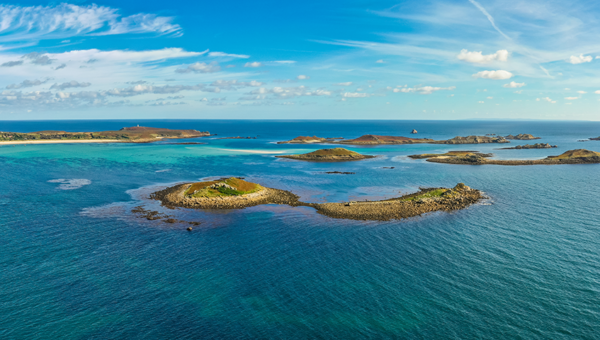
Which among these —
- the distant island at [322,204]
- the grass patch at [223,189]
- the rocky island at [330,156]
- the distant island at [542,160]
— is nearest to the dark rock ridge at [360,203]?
the distant island at [322,204]

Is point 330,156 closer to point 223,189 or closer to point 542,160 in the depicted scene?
point 223,189

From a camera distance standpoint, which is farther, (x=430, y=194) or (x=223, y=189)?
(x=430, y=194)

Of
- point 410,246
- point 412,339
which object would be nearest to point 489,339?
A: point 412,339

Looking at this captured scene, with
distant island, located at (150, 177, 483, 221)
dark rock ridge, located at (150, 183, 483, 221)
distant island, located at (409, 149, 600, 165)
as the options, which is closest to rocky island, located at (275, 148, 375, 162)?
distant island, located at (409, 149, 600, 165)

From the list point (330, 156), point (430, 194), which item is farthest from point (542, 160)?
point (430, 194)

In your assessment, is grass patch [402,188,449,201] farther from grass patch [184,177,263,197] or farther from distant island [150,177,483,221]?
grass patch [184,177,263,197]

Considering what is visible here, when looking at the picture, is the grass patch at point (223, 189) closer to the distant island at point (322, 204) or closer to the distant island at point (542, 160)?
the distant island at point (322, 204)
